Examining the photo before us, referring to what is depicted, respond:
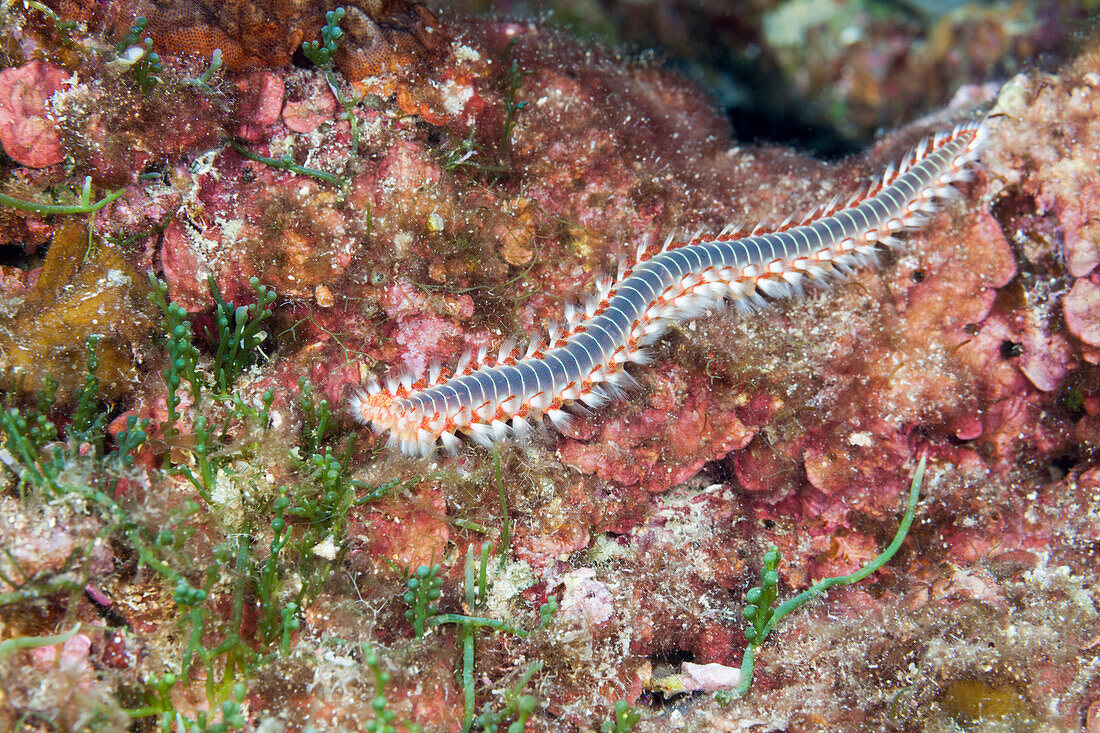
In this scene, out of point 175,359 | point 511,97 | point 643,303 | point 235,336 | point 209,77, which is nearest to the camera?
point 175,359

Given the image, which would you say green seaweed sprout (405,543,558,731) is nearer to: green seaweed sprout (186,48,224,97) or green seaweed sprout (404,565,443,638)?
green seaweed sprout (404,565,443,638)

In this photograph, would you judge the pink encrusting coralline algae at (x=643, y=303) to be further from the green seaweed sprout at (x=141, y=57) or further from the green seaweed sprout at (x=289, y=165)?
the green seaweed sprout at (x=141, y=57)

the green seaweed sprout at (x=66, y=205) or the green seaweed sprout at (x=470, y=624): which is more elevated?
the green seaweed sprout at (x=66, y=205)

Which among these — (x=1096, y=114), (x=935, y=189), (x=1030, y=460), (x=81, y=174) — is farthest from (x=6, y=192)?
(x=1096, y=114)

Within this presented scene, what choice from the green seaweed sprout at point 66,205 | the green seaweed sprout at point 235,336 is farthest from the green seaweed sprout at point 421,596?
the green seaweed sprout at point 66,205

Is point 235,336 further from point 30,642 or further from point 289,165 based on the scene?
point 30,642

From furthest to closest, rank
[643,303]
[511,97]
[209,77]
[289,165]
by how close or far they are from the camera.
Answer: [511,97] < [643,303] < [289,165] < [209,77]

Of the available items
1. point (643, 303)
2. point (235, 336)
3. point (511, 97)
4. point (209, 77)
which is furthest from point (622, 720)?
point (209, 77)

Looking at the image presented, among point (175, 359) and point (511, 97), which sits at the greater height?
point (511, 97)
